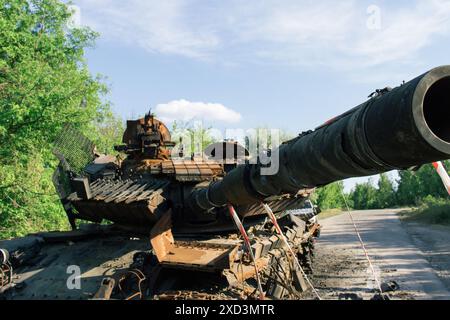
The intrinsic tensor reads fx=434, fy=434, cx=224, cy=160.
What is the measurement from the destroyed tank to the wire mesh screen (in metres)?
0.03

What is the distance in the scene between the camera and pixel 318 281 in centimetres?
1215

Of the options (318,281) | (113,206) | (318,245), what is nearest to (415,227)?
(318,245)

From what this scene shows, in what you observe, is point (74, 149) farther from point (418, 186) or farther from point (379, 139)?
point (418, 186)

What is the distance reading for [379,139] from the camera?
255cm

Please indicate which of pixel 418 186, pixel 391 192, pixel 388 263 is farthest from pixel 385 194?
pixel 388 263

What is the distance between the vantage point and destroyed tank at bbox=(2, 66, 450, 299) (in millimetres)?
2539

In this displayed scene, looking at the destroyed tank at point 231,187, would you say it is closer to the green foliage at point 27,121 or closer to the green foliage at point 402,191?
the green foliage at point 27,121

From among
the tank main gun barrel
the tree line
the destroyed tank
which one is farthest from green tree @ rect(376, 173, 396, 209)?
the tank main gun barrel

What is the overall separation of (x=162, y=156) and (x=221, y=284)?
4181 millimetres

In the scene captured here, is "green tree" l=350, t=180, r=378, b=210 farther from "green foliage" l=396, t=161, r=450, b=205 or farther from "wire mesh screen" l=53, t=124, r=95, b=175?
"wire mesh screen" l=53, t=124, r=95, b=175

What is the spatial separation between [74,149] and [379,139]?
928 centimetres

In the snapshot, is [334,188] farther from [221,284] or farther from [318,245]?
[221,284]

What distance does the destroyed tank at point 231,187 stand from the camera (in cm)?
254

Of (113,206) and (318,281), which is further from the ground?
(113,206)
